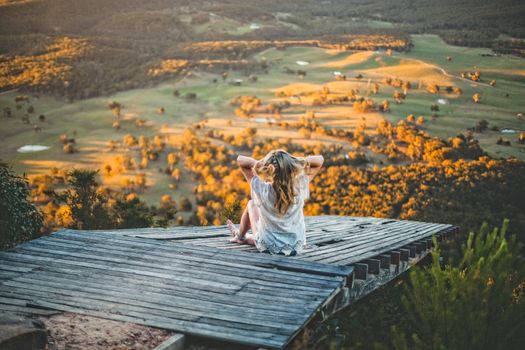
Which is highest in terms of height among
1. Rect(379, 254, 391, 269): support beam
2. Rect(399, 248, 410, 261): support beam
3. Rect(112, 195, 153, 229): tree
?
Rect(379, 254, 391, 269): support beam

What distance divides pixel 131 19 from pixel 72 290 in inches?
2410

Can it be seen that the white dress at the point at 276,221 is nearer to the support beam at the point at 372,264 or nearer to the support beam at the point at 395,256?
the support beam at the point at 372,264

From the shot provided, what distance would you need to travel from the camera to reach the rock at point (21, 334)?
10.8 ft

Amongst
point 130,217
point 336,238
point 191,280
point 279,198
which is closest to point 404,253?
point 336,238

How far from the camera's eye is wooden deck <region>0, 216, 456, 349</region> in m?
4.12

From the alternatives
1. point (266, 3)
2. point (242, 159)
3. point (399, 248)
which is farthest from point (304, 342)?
point (266, 3)

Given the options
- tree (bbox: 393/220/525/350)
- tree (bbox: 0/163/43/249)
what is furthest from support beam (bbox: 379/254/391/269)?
tree (bbox: 0/163/43/249)

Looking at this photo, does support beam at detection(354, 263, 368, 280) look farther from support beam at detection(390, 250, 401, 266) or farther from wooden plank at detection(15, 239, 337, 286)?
support beam at detection(390, 250, 401, 266)

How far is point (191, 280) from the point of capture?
192 inches

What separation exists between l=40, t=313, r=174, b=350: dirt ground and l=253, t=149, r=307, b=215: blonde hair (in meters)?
2.24

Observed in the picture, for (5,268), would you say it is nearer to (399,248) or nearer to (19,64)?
(399,248)

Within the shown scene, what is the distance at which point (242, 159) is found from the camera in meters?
6.07

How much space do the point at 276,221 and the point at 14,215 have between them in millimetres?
6347

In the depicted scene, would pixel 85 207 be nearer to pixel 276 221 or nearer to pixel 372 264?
pixel 276 221
